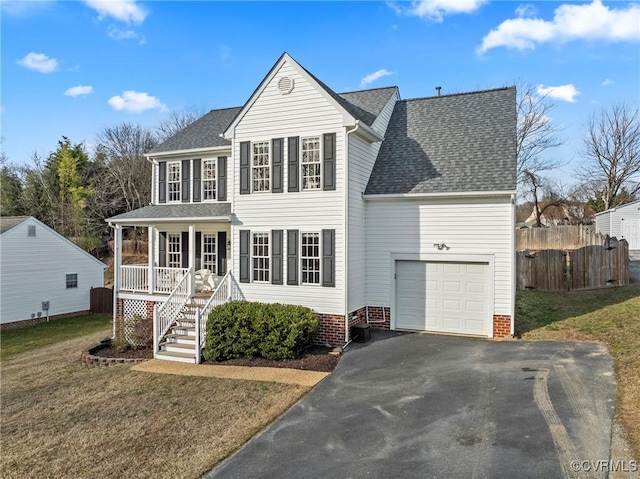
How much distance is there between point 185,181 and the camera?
15.5m

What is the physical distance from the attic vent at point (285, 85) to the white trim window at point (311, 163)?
1561 mm

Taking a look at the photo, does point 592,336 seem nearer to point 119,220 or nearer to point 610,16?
point 610,16

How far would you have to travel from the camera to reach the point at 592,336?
1082 cm

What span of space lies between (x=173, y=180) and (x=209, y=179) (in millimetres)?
1801

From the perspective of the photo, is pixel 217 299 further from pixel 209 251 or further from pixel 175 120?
pixel 175 120

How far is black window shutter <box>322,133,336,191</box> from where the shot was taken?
11617 millimetres

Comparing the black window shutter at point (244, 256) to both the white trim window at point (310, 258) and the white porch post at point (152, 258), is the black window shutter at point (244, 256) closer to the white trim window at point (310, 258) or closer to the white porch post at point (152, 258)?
the white trim window at point (310, 258)

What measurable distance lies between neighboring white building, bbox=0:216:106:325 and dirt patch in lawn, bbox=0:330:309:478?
44.0ft

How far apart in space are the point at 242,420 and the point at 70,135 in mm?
44247

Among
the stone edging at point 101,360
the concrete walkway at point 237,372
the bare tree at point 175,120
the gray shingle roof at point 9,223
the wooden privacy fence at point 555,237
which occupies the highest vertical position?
the bare tree at point 175,120

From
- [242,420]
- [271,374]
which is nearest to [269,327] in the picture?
[271,374]

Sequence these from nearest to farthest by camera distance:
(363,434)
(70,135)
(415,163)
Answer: (363,434), (415,163), (70,135)

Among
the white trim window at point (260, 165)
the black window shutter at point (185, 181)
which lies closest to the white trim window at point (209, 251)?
the black window shutter at point (185, 181)

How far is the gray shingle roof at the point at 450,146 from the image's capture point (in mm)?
11953
